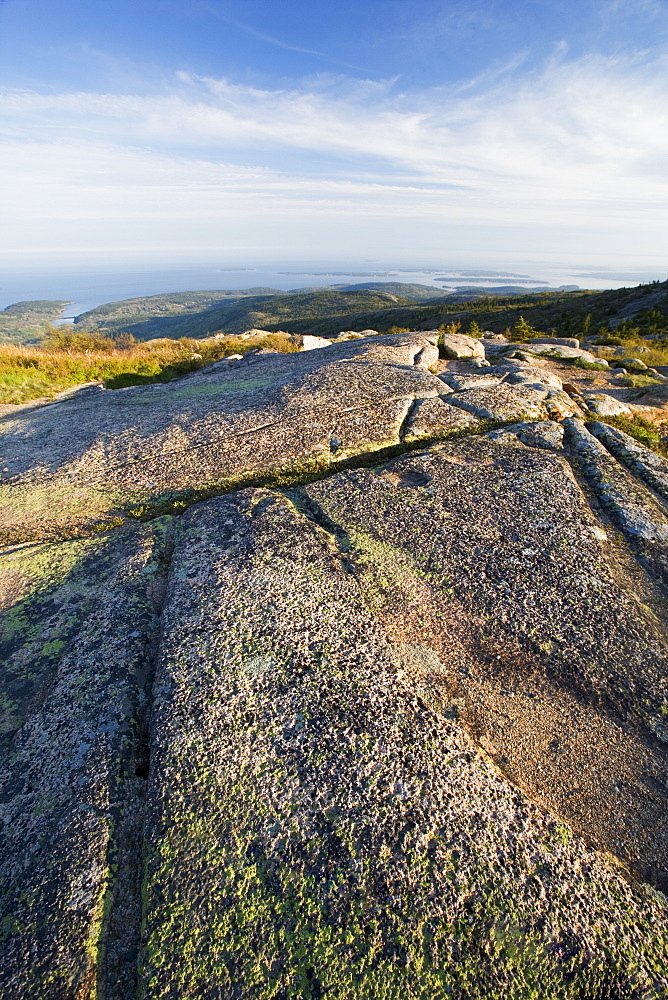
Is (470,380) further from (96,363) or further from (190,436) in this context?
(96,363)

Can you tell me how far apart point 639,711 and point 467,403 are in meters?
7.52

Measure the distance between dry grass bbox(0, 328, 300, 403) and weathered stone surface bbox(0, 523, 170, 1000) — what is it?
1483 centimetres

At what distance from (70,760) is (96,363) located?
22.1 meters

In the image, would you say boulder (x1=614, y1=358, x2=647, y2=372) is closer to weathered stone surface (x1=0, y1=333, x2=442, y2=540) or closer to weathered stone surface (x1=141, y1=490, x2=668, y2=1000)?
weathered stone surface (x1=0, y1=333, x2=442, y2=540)

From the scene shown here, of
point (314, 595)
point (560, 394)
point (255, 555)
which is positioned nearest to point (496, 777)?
point (314, 595)

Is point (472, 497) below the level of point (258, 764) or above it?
above

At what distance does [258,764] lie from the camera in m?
4.03

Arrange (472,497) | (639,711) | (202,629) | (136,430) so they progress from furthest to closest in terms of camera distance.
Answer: (136,430) → (472,497) → (202,629) → (639,711)

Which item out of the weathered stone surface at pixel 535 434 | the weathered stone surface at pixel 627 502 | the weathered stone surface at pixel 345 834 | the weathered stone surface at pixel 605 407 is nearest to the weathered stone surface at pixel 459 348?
the weathered stone surface at pixel 605 407

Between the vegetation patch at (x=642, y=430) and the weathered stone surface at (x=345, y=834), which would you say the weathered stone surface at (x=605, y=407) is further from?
the weathered stone surface at (x=345, y=834)

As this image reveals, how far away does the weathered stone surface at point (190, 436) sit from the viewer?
8266 mm

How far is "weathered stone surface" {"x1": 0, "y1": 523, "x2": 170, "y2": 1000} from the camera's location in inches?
128

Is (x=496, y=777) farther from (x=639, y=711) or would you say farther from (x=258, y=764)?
(x=258, y=764)

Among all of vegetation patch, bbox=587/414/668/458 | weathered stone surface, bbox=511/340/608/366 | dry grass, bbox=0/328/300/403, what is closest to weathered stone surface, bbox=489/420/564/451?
vegetation patch, bbox=587/414/668/458
